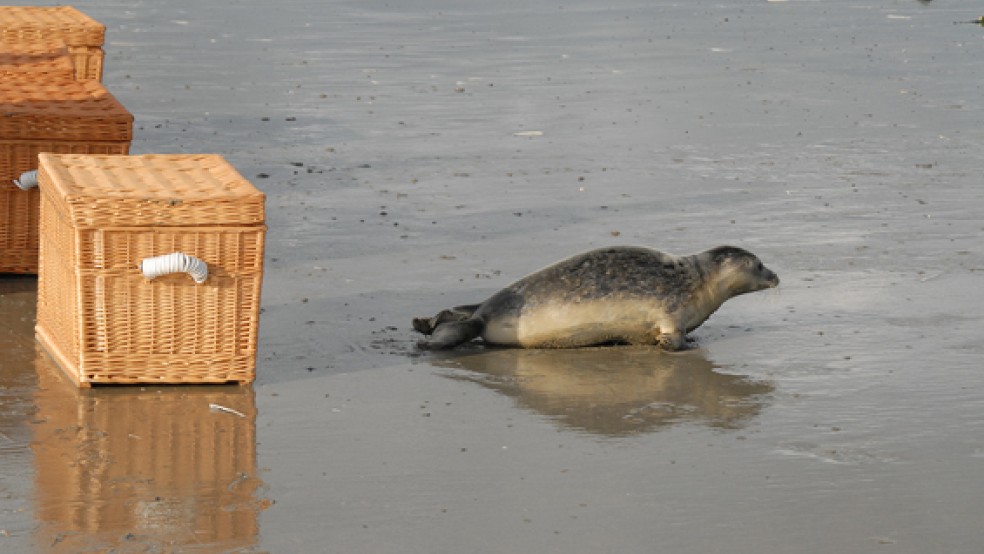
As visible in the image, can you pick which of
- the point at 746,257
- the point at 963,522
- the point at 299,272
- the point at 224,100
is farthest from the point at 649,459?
the point at 224,100

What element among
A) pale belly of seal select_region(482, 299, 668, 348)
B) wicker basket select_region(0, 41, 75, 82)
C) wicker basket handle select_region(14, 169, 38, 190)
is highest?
wicker basket select_region(0, 41, 75, 82)

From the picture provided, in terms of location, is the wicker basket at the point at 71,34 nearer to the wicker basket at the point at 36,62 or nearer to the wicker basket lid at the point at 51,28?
the wicker basket lid at the point at 51,28

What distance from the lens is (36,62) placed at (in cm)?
980

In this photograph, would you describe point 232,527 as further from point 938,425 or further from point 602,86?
point 602,86

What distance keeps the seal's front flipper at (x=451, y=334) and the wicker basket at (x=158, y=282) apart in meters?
0.92

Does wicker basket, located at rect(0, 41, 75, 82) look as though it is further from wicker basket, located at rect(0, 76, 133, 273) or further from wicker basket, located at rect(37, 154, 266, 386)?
wicker basket, located at rect(37, 154, 266, 386)

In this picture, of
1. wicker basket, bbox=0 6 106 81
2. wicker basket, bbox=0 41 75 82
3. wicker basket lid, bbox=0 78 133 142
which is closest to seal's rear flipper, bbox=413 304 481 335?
wicker basket lid, bbox=0 78 133 142

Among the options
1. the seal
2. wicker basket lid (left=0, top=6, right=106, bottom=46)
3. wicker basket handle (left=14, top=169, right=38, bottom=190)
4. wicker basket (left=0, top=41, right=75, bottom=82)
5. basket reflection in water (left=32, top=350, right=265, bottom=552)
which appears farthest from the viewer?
wicker basket lid (left=0, top=6, right=106, bottom=46)

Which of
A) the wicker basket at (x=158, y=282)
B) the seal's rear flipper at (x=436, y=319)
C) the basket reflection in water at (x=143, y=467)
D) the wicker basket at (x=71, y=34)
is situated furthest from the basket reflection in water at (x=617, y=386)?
the wicker basket at (x=71, y=34)

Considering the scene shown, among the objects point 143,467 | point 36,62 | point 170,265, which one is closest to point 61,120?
point 36,62

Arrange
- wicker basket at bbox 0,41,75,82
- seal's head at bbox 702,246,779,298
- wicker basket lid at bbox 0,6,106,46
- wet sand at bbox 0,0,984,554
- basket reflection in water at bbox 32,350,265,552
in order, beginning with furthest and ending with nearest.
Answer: wicker basket lid at bbox 0,6,106,46
wicker basket at bbox 0,41,75,82
seal's head at bbox 702,246,779,298
wet sand at bbox 0,0,984,554
basket reflection in water at bbox 32,350,265,552

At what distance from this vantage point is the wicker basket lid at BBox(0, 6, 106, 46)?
11086 millimetres

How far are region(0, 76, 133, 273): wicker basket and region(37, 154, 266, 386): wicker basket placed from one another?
1.49m

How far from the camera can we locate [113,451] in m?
6.05
